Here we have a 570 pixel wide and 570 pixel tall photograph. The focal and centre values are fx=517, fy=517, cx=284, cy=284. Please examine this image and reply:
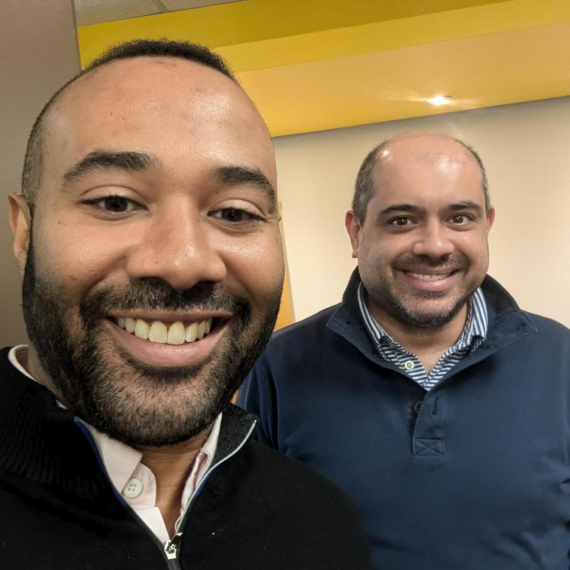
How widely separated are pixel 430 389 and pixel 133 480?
795 mm

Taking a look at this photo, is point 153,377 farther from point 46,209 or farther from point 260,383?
point 260,383

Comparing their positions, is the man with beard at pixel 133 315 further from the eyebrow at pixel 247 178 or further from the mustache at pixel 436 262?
the mustache at pixel 436 262

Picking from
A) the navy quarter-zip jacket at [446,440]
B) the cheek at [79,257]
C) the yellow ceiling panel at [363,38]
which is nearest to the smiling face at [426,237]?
the navy quarter-zip jacket at [446,440]

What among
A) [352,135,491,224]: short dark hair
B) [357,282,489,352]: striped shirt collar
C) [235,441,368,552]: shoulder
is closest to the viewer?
[235,441,368,552]: shoulder

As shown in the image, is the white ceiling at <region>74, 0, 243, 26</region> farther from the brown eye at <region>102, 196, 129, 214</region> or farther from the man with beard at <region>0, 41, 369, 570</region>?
the brown eye at <region>102, 196, 129, 214</region>

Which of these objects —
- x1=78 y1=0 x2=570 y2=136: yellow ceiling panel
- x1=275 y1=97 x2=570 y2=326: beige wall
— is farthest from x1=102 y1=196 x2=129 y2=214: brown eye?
x1=275 y1=97 x2=570 y2=326: beige wall

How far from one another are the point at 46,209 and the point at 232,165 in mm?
270

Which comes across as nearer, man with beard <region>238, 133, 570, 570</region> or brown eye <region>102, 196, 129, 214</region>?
brown eye <region>102, 196, 129, 214</region>

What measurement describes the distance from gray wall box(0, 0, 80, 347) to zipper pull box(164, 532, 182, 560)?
537 mm

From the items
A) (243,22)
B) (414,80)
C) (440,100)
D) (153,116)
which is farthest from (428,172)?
(440,100)

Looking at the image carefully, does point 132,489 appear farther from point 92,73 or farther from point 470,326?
point 470,326

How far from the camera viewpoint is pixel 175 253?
0.68 metres

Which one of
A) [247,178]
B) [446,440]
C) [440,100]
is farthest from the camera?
[440,100]

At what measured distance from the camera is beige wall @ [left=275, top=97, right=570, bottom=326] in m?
4.24
